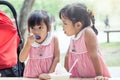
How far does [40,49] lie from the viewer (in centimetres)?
127

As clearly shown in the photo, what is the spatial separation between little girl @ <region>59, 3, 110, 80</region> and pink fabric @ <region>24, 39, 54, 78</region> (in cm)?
13

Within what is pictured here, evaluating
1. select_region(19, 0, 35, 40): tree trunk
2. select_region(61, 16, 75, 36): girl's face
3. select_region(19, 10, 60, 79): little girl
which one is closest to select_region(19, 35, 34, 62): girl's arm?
select_region(19, 10, 60, 79): little girl

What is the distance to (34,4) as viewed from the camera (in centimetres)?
181

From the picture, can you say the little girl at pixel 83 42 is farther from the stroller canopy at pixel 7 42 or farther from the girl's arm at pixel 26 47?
the stroller canopy at pixel 7 42

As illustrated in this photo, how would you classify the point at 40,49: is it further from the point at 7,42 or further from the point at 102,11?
the point at 102,11

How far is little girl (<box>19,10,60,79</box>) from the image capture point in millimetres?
1228

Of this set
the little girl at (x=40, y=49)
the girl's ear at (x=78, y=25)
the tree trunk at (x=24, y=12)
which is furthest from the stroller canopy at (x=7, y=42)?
the girl's ear at (x=78, y=25)

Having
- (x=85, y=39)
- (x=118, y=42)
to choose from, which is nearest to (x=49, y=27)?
(x=85, y=39)

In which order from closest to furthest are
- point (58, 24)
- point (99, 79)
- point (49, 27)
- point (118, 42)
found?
1. point (99, 79)
2. point (49, 27)
3. point (58, 24)
4. point (118, 42)

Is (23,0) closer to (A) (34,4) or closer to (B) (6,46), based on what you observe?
(A) (34,4)

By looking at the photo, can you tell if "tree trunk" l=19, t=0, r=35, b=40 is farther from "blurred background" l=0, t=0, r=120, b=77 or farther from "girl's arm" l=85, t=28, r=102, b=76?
"girl's arm" l=85, t=28, r=102, b=76

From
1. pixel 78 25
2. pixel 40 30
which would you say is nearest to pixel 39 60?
pixel 40 30

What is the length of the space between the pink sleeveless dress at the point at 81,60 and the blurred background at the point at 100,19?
0.37 metres

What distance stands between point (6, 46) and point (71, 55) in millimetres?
435
